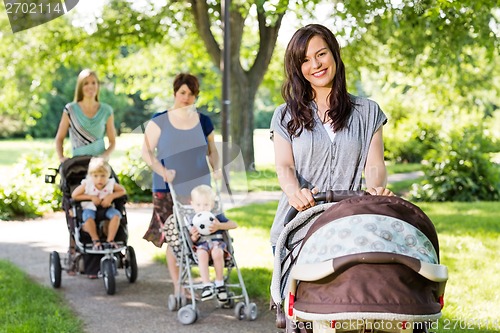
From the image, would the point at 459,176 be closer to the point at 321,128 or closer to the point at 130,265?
the point at 130,265

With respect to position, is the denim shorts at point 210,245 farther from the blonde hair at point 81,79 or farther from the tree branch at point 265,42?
the tree branch at point 265,42

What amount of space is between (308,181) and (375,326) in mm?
990

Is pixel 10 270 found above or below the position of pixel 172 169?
below

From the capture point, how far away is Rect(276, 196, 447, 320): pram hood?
304 centimetres

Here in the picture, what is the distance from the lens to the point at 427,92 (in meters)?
23.0

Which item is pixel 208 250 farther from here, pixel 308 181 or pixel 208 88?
pixel 208 88

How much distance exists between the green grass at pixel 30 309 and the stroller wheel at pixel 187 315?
0.80 metres

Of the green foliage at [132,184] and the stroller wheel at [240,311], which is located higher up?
the stroller wheel at [240,311]

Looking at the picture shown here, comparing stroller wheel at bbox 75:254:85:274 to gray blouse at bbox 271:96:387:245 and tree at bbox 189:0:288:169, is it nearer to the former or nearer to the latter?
gray blouse at bbox 271:96:387:245

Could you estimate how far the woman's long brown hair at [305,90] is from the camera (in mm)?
3939

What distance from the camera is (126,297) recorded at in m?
7.63

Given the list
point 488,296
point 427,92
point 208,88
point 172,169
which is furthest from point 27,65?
point 488,296

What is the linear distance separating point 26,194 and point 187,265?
27.7ft

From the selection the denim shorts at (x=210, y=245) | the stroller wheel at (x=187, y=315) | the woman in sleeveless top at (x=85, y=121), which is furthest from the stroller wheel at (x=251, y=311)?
the woman in sleeveless top at (x=85, y=121)
